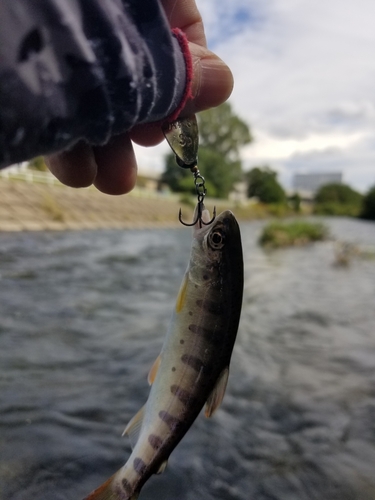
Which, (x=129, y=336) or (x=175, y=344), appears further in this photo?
(x=129, y=336)

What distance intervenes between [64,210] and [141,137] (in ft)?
72.1

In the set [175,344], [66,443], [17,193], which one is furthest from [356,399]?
[17,193]

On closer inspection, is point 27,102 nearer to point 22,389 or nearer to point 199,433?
point 199,433

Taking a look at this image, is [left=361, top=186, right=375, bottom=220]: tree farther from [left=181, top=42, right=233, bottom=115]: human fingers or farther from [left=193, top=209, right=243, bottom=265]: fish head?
[left=181, top=42, right=233, bottom=115]: human fingers

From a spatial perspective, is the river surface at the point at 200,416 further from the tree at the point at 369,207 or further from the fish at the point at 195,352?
the tree at the point at 369,207

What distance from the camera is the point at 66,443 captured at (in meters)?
4.14

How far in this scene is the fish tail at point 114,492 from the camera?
2.09 meters

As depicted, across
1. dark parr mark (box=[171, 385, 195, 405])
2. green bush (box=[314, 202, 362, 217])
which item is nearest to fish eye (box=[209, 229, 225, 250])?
dark parr mark (box=[171, 385, 195, 405])

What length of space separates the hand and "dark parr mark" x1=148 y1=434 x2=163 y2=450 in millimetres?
1116

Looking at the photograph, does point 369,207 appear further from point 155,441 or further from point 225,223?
point 155,441

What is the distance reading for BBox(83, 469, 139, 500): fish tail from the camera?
2090mm

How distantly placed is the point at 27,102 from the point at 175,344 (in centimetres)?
134

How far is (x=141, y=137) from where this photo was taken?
6.49 ft

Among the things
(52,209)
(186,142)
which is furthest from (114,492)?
(52,209)
